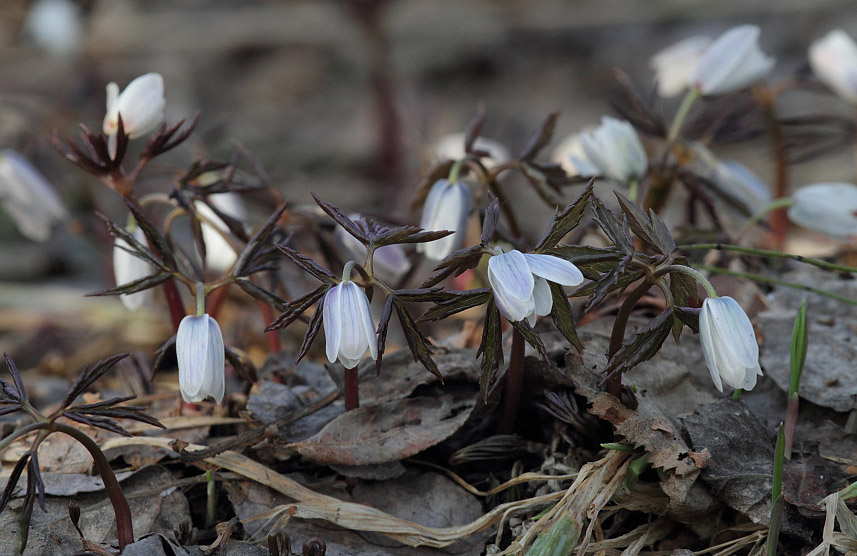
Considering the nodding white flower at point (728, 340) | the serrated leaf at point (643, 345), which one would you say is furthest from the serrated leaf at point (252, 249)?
the nodding white flower at point (728, 340)

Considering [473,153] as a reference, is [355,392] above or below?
below

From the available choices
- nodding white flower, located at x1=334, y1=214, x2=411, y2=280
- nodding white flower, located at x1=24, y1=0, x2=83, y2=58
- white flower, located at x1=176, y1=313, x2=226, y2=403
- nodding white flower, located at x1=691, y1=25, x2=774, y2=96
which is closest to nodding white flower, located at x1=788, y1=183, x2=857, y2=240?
nodding white flower, located at x1=691, y1=25, x2=774, y2=96

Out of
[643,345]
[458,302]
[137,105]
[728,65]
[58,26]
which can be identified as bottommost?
[643,345]

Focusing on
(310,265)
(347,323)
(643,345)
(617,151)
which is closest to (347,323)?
(347,323)

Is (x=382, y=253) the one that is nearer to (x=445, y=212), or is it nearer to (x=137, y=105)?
(x=445, y=212)

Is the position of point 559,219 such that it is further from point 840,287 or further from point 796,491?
point 840,287

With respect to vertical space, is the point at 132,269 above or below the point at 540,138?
below

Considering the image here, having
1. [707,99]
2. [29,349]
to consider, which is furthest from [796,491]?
[29,349]
